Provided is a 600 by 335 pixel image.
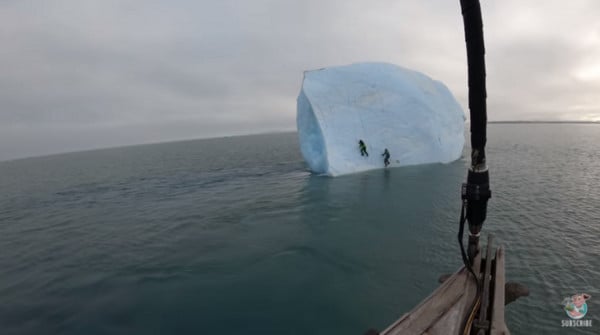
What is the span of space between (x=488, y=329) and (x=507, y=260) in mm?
6602

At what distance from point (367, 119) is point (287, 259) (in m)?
14.3

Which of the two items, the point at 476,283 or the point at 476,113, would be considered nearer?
the point at 476,113

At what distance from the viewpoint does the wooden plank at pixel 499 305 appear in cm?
228

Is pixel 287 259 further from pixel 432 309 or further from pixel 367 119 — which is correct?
pixel 367 119

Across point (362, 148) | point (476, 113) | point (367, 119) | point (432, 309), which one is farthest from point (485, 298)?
point (367, 119)

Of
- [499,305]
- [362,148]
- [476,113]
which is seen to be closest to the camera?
[476,113]

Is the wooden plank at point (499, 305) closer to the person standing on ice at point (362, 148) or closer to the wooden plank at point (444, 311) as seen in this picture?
the wooden plank at point (444, 311)

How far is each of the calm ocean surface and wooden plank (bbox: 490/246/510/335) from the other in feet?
10.7

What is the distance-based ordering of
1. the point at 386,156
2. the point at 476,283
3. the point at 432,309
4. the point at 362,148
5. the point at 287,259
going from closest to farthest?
the point at 476,283 < the point at 432,309 < the point at 287,259 < the point at 362,148 < the point at 386,156

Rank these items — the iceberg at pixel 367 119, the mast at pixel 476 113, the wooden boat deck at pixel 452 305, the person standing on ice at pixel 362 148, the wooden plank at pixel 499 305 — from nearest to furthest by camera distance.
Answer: the mast at pixel 476 113, the wooden plank at pixel 499 305, the wooden boat deck at pixel 452 305, the iceberg at pixel 367 119, the person standing on ice at pixel 362 148

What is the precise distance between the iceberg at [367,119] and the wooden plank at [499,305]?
625 inches

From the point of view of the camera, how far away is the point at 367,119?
65.0 ft

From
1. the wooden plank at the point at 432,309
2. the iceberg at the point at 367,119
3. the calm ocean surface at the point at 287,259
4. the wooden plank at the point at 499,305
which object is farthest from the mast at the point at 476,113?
the iceberg at the point at 367,119

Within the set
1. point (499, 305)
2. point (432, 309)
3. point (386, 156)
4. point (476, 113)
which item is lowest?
point (432, 309)
